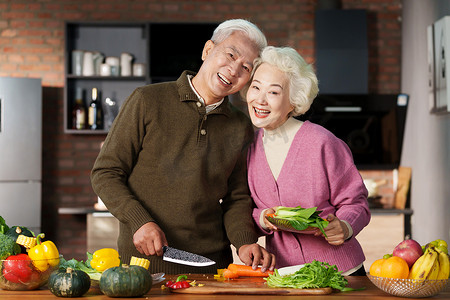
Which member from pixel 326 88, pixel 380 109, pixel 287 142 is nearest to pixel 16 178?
pixel 326 88

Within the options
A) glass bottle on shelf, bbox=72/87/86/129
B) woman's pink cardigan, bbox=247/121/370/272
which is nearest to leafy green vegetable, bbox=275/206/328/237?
woman's pink cardigan, bbox=247/121/370/272

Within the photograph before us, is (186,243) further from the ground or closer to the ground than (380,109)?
closer to the ground

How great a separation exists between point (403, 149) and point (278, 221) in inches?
144

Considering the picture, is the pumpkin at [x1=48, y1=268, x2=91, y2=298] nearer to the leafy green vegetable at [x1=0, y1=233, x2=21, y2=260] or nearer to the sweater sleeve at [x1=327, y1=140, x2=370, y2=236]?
the leafy green vegetable at [x1=0, y1=233, x2=21, y2=260]

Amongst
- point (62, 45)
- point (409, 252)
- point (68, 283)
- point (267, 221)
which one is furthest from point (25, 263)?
point (62, 45)

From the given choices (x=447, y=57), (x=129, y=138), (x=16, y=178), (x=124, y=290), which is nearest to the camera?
(x=124, y=290)

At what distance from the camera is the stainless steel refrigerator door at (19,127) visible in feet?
16.1

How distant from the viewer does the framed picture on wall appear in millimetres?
3734

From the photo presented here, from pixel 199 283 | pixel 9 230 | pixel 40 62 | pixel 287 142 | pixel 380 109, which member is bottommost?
pixel 199 283

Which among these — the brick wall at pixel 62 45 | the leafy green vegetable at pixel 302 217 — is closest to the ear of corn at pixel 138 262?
the leafy green vegetable at pixel 302 217

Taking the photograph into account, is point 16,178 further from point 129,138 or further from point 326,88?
point 129,138

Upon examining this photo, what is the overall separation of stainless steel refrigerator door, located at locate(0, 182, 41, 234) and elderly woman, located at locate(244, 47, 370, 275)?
329cm

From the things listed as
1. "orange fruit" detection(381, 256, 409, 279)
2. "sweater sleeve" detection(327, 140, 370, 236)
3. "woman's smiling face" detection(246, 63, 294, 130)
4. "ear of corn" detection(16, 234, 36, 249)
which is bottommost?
"orange fruit" detection(381, 256, 409, 279)

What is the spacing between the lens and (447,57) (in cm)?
375
